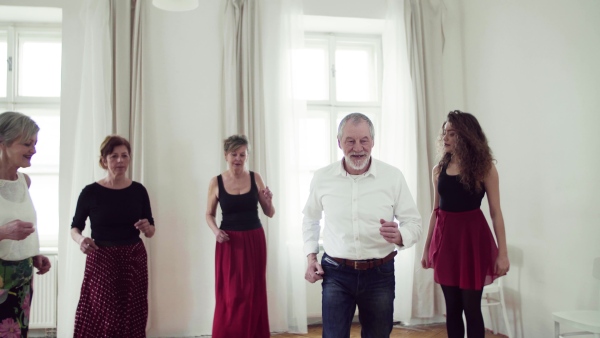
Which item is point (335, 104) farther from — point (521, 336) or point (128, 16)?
point (521, 336)

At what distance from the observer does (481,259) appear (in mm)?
2504

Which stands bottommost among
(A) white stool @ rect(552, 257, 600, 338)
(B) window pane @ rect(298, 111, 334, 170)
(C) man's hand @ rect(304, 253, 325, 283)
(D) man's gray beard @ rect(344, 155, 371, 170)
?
(A) white stool @ rect(552, 257, 600, 338)

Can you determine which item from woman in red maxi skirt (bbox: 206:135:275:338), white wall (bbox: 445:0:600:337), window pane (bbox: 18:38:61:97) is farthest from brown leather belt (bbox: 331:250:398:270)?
window pane (bbox: 18:38:61:97)

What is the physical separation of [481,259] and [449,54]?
255 centimetres

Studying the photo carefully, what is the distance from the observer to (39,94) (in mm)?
4207

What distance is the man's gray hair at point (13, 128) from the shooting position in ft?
5.85

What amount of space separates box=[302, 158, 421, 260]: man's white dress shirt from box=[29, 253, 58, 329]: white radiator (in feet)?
8.96

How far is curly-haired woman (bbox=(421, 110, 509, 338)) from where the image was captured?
8.13ft

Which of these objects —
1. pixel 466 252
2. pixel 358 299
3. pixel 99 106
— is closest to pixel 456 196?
pixel 466 252

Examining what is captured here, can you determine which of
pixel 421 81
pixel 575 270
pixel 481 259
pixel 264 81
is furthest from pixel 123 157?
pixel 575 270

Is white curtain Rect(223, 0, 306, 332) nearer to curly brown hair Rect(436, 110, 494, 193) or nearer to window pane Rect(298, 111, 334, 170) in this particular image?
window pane Rect(298, 111, 334, 170)

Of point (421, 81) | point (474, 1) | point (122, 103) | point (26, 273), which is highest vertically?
point (474, 1)

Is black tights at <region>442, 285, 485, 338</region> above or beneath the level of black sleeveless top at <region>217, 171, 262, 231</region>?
beneath

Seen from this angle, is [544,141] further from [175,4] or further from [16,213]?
[16,213]
